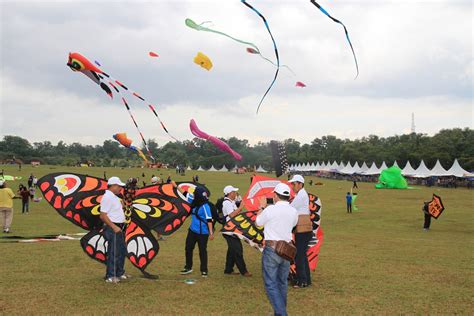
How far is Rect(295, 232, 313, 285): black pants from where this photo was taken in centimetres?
856

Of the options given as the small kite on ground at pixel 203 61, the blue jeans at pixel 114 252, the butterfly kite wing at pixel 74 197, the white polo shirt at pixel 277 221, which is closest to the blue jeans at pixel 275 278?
the white polo shirt at pixel 277 221

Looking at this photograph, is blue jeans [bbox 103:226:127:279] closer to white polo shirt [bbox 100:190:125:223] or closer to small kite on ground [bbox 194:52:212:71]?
white polo shirt [bbox 100:190:125:223]

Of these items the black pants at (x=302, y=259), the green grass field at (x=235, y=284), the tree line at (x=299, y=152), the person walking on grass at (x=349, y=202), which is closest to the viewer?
the green grass field at (x=235, y=284)

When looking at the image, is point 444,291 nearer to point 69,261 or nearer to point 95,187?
point 95,187

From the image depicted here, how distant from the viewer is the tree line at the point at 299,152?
85.2 m

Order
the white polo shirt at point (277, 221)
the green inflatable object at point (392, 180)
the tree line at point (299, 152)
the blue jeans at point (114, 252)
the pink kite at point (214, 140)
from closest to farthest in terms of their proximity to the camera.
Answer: the white polo shirt at point (277, 221)
the blue jeans at point (114, 252)
the pink kite at point (214, 140)
the green inflatable object at point (392, 180)
the tree line at point (299, 152)

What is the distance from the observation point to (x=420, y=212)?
96.6 ft

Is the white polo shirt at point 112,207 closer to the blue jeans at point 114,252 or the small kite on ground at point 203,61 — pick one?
the blue jeans at point 114,252

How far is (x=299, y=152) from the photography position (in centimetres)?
15262

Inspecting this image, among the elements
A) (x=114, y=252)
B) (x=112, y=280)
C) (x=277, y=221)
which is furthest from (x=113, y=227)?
(x=277, y=221)

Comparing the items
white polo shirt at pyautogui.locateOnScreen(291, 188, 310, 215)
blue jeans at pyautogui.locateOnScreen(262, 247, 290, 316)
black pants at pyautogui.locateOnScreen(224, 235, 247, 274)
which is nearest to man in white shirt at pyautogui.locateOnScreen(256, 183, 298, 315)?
blue jeans at pyautogui.locateOnScreen(262, 247, 290, 316)

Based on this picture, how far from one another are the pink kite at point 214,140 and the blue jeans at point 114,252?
10.1 feet

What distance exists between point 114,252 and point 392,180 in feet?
174

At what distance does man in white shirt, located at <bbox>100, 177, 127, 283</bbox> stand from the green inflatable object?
5257cm
